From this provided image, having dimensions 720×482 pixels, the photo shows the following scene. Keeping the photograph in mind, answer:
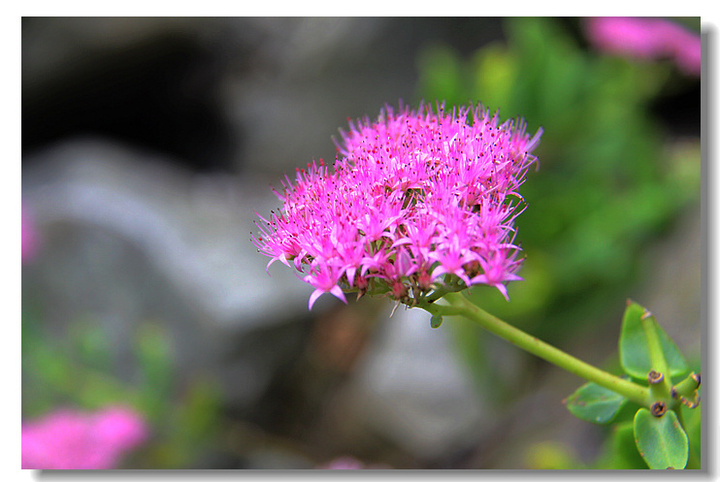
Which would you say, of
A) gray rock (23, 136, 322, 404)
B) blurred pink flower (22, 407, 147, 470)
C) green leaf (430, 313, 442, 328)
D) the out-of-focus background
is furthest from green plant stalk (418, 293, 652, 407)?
gray rock (23, 136, 322, 404)

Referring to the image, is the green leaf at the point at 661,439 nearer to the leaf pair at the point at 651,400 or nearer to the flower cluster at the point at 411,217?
the leaf pair at the point at 651,400

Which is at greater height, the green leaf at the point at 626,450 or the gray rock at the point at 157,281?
the gray rock at the point at 157,281

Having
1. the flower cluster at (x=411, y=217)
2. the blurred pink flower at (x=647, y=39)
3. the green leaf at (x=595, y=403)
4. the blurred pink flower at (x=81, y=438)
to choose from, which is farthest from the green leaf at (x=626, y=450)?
the blurred pink flower at (x=81, y=438)

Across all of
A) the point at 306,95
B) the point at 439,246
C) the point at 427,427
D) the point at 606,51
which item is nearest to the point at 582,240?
the point at 606,51

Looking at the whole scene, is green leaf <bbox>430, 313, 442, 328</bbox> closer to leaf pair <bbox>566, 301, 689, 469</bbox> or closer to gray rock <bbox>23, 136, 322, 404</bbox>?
leaf pair <bbox>566, 301, 689, 469</bbox>

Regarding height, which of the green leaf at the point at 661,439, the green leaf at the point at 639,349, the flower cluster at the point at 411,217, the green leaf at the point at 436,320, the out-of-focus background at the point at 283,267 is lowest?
the green leaf at the point at 661,439
